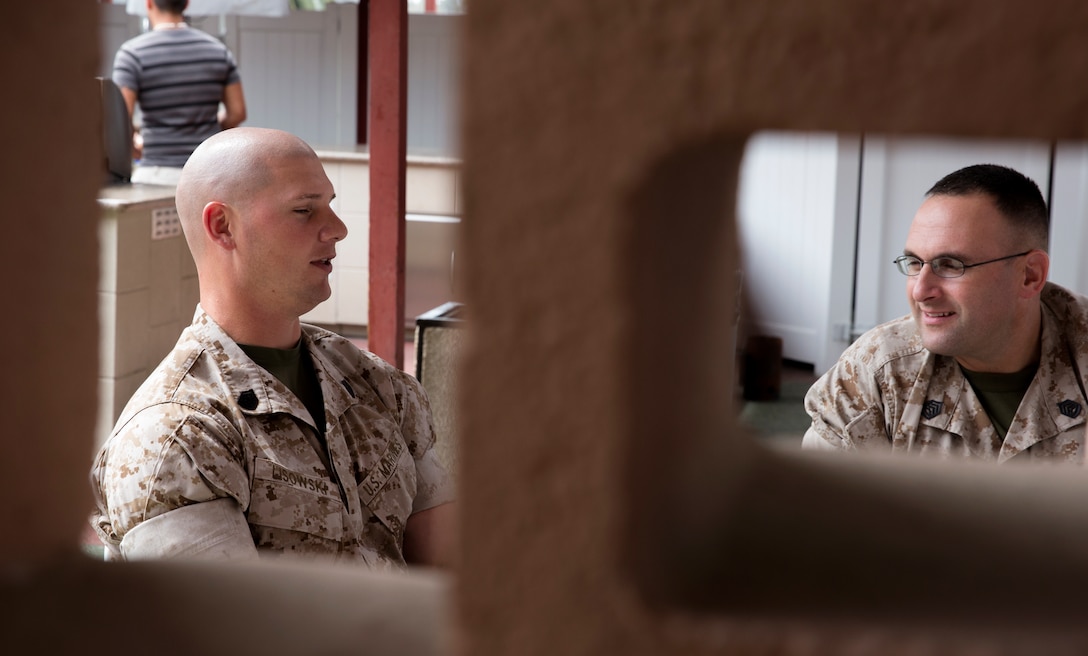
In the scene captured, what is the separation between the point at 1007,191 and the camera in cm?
179

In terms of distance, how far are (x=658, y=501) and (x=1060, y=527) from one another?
166 millimetres

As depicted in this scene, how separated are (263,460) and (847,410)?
93 centimetres

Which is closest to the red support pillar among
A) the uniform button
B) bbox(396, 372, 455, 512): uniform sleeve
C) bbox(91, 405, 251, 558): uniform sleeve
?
bbox(396, 372, 455, 512): uniform sleeve

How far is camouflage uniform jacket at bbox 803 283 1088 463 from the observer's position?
173cm

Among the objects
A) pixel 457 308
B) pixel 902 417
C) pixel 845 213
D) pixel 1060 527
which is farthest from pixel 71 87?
pixel 845 213

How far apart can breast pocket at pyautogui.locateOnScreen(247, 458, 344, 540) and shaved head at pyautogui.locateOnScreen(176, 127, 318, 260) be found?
489mm

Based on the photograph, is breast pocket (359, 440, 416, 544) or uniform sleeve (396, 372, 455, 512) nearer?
breast pocket (359, 440, 416, 544)

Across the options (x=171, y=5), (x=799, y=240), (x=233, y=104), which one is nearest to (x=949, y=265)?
(x=171, y=5)

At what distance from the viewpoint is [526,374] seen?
13.9 inches

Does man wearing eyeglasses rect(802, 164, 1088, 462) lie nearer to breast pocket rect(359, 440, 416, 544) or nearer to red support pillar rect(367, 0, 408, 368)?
breast pocket rect(359, 440, 416, 544)

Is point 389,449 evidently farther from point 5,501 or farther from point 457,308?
point 5,501

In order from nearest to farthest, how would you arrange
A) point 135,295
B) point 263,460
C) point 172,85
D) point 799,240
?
point 263,460 < point 135,295 < point 172,85 < point 799,240

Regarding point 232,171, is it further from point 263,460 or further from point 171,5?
point 171,5

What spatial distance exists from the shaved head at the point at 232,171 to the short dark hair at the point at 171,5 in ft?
7.13
